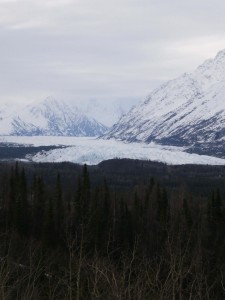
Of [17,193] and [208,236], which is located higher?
[17,193]

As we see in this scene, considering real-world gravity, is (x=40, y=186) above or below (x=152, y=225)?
above

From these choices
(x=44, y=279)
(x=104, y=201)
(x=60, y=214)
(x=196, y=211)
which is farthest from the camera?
(x=196, y=211)

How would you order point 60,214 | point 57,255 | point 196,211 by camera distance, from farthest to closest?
point 196,211, point 60,214, point 57,255

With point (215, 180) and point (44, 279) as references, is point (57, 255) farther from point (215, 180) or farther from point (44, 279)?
point (215, 180)

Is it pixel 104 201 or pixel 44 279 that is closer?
pixel 44 279

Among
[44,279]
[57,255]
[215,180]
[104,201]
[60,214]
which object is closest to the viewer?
[44,279]

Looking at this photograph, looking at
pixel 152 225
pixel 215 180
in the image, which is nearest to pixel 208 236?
pixel 152 225

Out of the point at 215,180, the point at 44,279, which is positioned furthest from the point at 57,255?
the point at 215,180

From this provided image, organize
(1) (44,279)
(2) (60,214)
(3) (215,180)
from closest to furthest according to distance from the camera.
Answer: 1. (1) (44,279)
2. (2) (60,214)
3. (3) (215,180)

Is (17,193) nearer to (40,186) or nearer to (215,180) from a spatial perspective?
(40,186)
